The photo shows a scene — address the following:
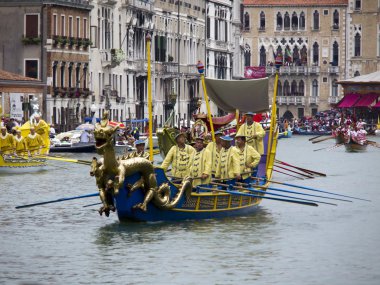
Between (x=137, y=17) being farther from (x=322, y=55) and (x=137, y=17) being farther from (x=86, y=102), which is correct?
(x=322, y=55)

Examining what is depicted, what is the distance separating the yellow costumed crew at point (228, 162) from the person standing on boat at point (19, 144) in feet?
51.2

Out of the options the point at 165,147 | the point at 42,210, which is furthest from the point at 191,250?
the point at 165,147

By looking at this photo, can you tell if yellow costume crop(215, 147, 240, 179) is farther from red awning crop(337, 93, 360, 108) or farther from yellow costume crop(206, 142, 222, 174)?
red awning crop(337, 93, 360, 108)

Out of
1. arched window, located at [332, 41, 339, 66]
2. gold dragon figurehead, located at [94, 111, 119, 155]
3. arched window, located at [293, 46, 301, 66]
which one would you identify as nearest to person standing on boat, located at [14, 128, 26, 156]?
gold dragon figurehead, located at [94, 111, 119, 155]

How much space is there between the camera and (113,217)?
112 feet

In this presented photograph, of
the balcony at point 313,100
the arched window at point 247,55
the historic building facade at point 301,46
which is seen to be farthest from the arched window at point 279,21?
the balcony at point 313,100

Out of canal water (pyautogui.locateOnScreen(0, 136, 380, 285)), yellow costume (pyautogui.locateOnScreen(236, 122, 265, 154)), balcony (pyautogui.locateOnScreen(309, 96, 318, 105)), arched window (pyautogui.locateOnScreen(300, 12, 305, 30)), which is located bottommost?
canal water (pyautogui.locateOnScreen(0, 136, 380, 285))

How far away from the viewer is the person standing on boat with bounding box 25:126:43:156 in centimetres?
4891

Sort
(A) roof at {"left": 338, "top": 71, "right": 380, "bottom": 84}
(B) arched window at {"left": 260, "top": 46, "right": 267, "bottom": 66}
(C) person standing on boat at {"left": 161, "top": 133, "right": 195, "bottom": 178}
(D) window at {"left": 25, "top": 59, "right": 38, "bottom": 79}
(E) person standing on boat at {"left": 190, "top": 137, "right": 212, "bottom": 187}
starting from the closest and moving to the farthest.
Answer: (E) person standing on boat at {"left": 190, "top": 137, "right": 212, "bottom": 187}
(C) person standing on boat at {"left": 161, "top": 133, "right": 195, "bottom": 178}
(D) window at {"left": 25, "top": 59, "right": 38, "bottom": 79}
(A) roof at {"left": 338, "top": 71, "right": 380, "bottom": 84}
(B) arched window at {"left": 260, "top": 46, "right": 267, "bottom": 66}

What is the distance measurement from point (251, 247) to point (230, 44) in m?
90.6

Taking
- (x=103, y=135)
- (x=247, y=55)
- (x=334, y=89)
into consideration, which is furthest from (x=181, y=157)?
(x=247, y=55)

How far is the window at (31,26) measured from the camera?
7594 cm

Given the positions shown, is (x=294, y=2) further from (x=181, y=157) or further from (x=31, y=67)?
(x=181, y=157)

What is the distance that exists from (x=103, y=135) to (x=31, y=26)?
157 feet
